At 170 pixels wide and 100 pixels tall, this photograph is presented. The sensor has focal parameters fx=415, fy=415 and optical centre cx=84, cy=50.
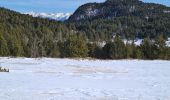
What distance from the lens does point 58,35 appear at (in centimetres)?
17825

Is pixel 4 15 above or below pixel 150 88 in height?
above

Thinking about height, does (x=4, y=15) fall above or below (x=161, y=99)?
above

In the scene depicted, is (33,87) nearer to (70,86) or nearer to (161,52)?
(70,86)

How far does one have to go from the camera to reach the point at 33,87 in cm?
2305

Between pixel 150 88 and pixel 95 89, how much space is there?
3.32 metres

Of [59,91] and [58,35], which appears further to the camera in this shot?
[58,35]

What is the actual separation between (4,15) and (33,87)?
179880 mm

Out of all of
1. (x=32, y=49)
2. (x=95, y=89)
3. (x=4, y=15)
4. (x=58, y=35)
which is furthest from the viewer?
(x=4, y=15)

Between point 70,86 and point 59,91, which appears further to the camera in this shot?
point 70,86

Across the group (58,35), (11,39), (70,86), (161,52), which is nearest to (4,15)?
(58,35)

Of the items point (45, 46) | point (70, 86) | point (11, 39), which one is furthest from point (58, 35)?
point (70, 86)

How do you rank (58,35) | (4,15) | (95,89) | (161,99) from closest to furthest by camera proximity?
(161,99) → (95,89) → (58,35) → (4,15)

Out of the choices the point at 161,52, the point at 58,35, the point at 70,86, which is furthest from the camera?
the point at 58,35

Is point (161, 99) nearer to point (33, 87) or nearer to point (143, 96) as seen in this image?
point (143, 96)
